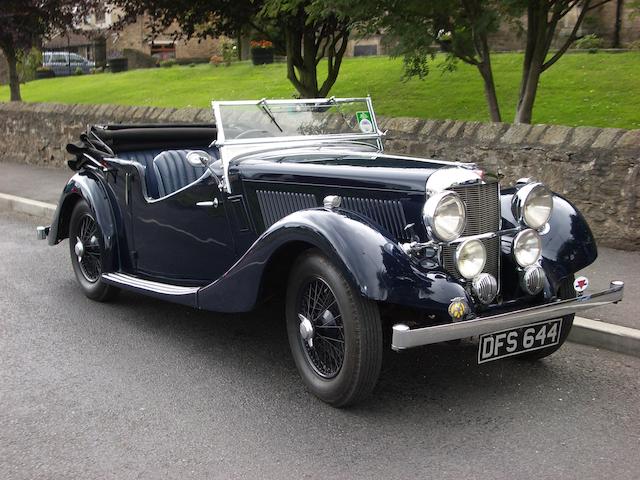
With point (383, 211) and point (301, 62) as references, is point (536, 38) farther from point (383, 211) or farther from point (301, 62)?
point (383, 211)

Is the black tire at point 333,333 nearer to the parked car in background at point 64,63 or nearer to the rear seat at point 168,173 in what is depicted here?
the rear seat at point 168,173

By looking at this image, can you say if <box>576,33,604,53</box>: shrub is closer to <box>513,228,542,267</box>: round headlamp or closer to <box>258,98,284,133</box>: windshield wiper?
<box>258,98,284,133</box>: windshield wiper

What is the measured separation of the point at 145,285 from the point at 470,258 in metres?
2.36

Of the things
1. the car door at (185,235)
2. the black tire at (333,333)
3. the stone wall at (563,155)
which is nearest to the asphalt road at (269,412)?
the black tire at (333,333)

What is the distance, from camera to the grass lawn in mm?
11039

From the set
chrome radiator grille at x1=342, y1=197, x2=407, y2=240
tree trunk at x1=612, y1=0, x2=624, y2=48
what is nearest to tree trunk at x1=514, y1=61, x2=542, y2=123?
chrome radiator grille at x1=342, y1=197, x2=407, y2=240

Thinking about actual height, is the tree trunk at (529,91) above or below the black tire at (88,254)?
above

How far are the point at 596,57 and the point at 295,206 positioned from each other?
12.8m

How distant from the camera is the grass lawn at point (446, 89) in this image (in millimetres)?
11039

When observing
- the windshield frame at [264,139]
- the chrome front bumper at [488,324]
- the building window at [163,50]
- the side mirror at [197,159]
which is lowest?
the chrome front bumper at [488,324]

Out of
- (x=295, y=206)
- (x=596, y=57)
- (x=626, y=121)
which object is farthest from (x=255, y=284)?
(x=596, y=57)

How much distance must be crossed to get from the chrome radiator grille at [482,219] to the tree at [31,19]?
12.9m

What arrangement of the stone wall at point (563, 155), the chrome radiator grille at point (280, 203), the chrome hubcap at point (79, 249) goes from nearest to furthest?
the chrome radiator grille at point (280, 203) < the chrome hubcap at point (79, 249) < the stone wall at point (563, 155)

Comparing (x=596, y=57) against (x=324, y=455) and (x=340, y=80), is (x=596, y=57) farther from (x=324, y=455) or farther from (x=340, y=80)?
(x=324, y=455)
